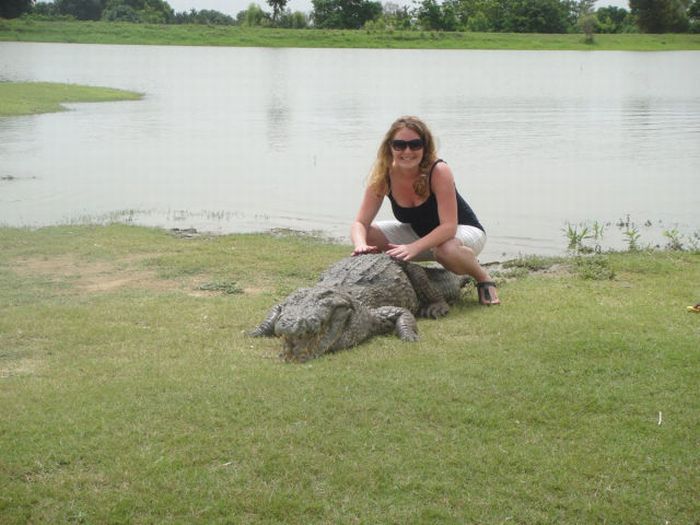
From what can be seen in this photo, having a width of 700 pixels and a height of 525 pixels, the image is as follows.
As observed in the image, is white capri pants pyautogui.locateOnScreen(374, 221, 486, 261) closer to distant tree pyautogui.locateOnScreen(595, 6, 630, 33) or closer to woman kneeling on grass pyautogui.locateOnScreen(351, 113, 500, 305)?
woman kneeling on grass pyautogui.locateOnScreen(351, 113, 500, 305)

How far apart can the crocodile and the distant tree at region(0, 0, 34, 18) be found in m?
61.7

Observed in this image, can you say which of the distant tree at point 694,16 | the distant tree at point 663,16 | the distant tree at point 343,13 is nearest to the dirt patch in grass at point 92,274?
the distant tree at point 343,13

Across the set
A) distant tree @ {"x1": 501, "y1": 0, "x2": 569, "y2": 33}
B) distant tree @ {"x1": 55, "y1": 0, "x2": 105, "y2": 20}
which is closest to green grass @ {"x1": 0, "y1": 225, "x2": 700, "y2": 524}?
distant tree @ {"x1": 501, "y1": 0, "x2": 569, "y2": 33}

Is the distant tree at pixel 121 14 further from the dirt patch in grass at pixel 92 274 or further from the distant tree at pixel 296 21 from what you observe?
the dirt patch in grass at pixel 92 274

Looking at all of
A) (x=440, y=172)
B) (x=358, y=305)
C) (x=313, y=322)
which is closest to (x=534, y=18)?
(x=440, y=172)

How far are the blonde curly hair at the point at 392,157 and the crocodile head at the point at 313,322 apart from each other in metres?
1.20

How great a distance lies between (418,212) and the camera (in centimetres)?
652

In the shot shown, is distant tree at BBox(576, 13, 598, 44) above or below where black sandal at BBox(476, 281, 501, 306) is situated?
above

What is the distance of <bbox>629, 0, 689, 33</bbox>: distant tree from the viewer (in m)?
70.5

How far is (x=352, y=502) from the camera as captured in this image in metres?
3.49

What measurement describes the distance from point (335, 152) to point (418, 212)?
9.77 m

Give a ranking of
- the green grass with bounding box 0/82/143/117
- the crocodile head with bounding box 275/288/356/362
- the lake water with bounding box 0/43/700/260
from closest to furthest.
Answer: the crocodile head with bounding box 275/288/356/362, the lake water with bounding box 0/43/700/260, the green grass with bounding box 0/82/143/117

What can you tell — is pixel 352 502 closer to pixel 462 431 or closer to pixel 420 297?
pixel 462 431

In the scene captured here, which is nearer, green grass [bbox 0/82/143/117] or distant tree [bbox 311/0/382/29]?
green grass [bbox 0/82/143/117]
